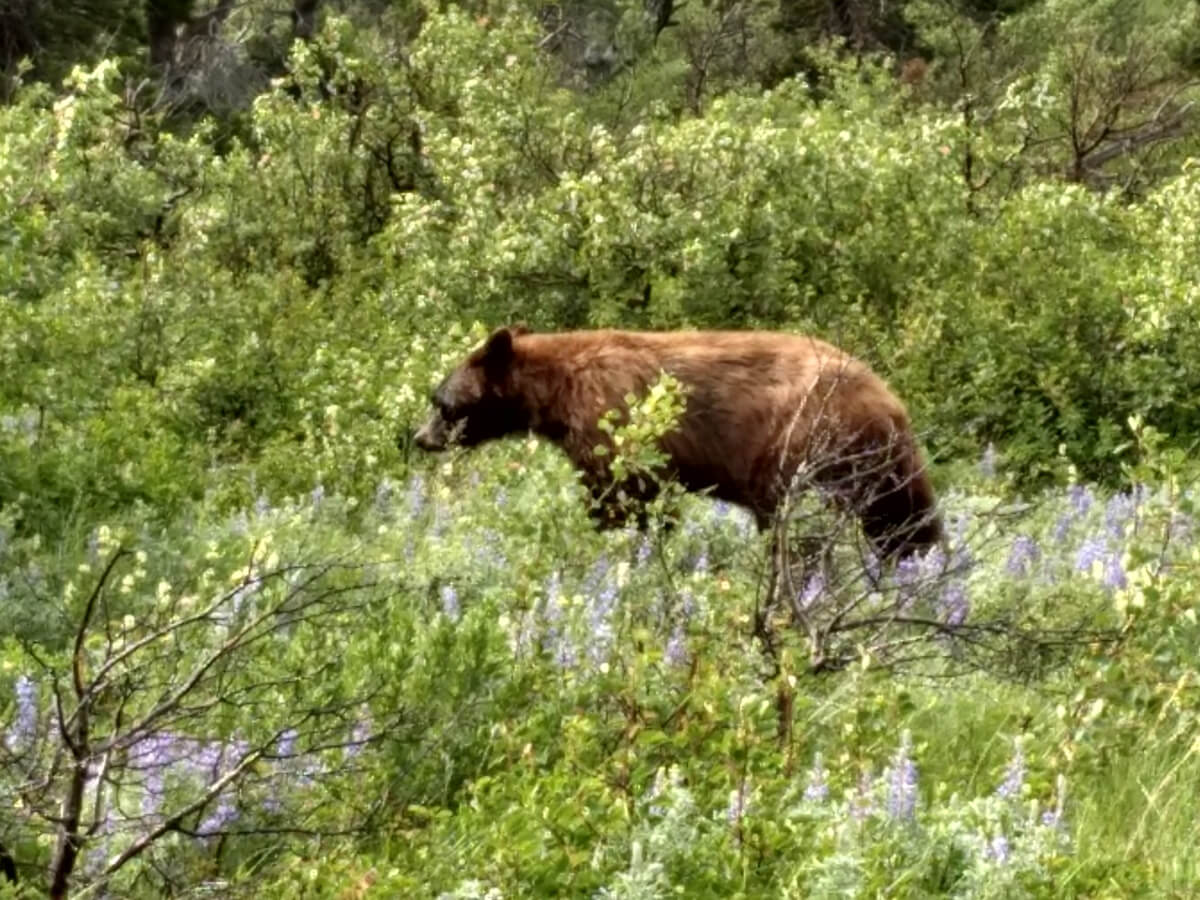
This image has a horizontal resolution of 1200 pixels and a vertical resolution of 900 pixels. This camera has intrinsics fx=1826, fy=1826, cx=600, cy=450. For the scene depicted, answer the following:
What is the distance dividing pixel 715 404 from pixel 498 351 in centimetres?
117

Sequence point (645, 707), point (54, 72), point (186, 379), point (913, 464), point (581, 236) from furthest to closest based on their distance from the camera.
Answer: point (54, 72) → point (581, 236) → point (186, 379) → point (913, 464) → point (645, 707)

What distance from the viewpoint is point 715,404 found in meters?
7.48

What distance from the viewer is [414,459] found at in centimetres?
935

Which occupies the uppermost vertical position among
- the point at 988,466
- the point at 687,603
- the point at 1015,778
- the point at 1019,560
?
the point at 1015,778

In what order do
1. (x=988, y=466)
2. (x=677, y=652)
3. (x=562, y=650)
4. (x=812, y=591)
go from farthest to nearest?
(x=988, y=466) → (x=812, y=591) → (x=562, y=650) → (x=677, y=652)

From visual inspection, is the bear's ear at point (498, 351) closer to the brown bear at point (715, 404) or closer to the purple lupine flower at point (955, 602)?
the brown bear at point (715, 404)

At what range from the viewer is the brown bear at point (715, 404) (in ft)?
22.9

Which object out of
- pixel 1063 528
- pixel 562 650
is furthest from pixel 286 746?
pixel 1063 528

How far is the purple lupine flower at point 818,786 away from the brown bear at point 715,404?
3.24m

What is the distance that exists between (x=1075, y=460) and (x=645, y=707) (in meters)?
7.46

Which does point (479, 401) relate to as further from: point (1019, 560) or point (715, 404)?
point (1019, 560)

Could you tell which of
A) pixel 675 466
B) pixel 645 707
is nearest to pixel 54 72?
pixel 675 466

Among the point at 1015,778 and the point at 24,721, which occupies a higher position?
the point at 24,721

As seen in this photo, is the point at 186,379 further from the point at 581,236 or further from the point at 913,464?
the point at 913,464
